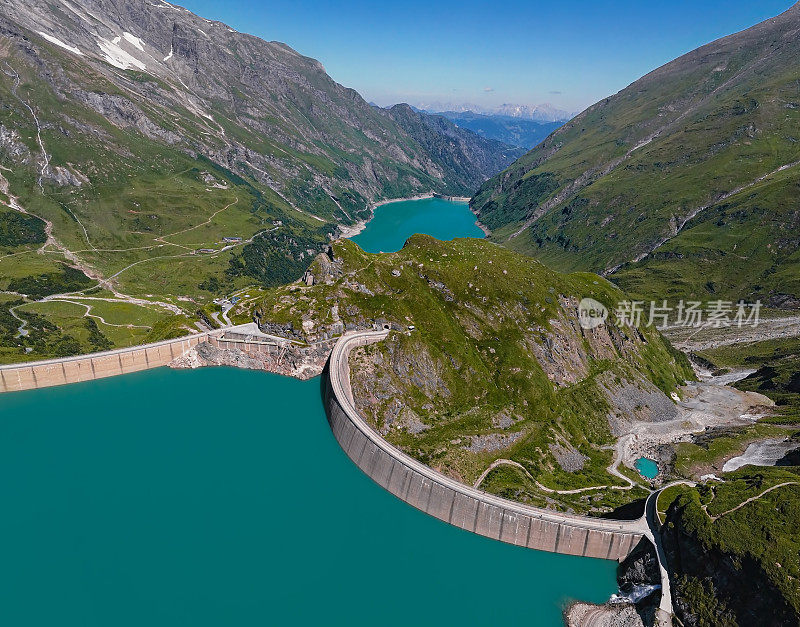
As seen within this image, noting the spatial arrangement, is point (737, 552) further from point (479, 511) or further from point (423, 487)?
point (423, 487)

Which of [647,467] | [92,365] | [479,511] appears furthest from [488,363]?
[92,365]

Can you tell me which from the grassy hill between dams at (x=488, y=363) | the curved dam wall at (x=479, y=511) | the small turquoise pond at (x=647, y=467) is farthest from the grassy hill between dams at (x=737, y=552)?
the small turquoise pond at (x=647, y=467)

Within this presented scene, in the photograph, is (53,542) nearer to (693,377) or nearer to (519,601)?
(519,601)

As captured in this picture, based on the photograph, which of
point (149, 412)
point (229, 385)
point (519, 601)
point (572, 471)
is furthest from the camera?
point (229, 385)

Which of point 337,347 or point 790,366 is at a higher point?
point 337,347

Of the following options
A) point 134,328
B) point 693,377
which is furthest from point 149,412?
point 693,377
